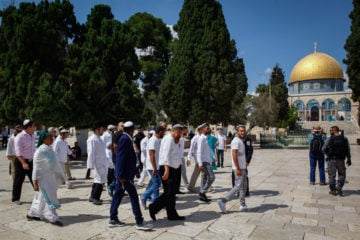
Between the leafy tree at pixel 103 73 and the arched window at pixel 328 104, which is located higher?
the arched window at pixel 328 104

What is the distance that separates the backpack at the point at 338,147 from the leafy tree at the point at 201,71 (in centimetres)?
1523

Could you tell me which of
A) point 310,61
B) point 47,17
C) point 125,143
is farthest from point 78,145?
point 310,61

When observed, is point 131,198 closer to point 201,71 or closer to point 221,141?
point 221,141

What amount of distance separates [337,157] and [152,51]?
92.4 ft

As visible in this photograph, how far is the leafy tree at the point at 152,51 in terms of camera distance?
30.8 metres

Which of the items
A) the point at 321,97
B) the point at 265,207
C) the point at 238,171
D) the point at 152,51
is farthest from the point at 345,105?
the point at 238,171

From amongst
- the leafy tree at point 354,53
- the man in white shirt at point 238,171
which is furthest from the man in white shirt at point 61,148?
the leafy tree at point 354,53

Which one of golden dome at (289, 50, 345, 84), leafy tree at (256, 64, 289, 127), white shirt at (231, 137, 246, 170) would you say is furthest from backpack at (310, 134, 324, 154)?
golden dome at (289, 50, 345, 84)

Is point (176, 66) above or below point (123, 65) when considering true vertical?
above

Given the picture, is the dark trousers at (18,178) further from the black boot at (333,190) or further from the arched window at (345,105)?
the arched window at (345,105)

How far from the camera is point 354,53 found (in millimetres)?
22344

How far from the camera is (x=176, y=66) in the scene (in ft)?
78.5

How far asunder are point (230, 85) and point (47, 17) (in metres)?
13.8

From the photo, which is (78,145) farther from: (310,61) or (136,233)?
(310,61)
